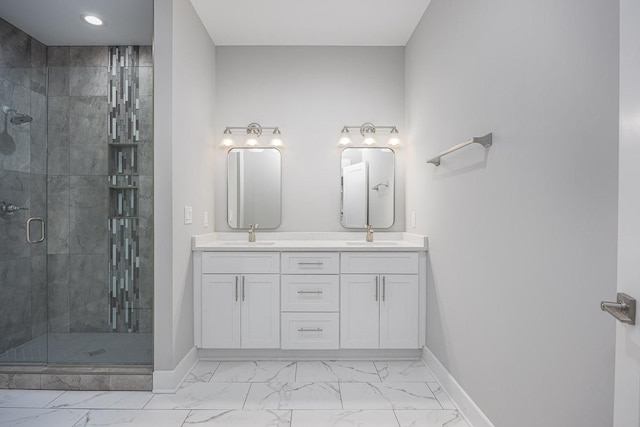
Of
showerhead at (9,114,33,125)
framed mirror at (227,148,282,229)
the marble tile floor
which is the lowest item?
the marble tile floor

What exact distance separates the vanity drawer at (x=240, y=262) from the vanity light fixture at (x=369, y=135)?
Result: 1220mm

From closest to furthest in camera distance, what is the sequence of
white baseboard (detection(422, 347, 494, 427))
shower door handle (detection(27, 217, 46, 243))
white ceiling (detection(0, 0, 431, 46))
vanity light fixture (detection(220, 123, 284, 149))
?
white baseboard (detection(422, 347, 494, 427)) < shower door handle (detection(27, 217, 46, 243)) < white ceiling (detection(0, 0, 431, 46)) < vanity light fixture (detection(220, 123, 284, 149))

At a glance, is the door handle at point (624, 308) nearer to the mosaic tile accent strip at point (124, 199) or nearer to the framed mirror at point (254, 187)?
the framed mirror at point (254, 187)

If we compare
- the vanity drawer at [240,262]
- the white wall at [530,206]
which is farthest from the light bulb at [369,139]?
the vanity drawer at [240,262]

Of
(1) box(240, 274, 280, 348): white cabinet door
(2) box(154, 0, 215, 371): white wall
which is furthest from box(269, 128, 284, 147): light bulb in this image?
(1) box(240, 274, 280, 348): white cabinet door

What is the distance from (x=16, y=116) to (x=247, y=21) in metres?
1.77

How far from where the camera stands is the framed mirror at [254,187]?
3.14m

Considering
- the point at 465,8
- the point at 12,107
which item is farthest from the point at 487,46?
the point at 12,107

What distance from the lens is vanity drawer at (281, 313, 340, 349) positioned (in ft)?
8.49

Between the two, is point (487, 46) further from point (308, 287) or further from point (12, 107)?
point (12, 107)

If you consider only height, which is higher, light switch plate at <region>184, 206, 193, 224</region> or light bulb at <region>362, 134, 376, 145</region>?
light bulb at <region>362, 134, 376, 145</region>

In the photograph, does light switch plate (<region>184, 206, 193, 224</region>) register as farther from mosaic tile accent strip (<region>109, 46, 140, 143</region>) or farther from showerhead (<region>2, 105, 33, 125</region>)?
showerhead (<region>2, 105, 33, 125</region>)

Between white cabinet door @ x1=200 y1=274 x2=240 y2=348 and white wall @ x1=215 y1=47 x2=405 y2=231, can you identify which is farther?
white wall @ x1=215 y1=47 x2=405 y2=231

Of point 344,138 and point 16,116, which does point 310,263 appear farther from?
point 16,116
